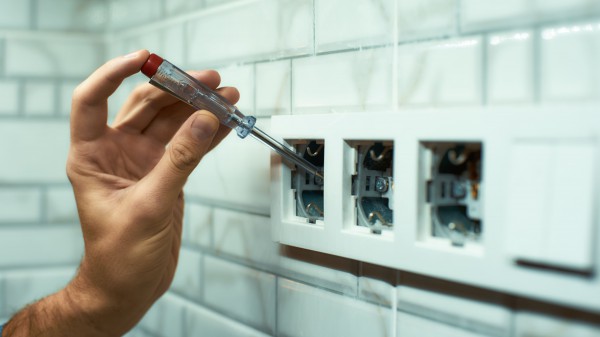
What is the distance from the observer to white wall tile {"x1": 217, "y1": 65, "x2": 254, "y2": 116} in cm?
78

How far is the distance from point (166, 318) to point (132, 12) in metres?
0.55

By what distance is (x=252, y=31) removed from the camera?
2.54 feet

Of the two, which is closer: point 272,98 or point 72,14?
point 272,98

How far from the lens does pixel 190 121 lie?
0.62m

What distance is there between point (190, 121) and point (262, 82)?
6.3 inches

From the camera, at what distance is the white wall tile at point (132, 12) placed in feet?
3.34

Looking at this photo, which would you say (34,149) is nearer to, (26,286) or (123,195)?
(26,286)

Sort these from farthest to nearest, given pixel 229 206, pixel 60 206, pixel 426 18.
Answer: pixel 60 206 → pixel 229 206 → pixel 426 18

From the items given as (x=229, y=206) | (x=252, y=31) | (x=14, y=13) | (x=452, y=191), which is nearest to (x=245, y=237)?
(x=229, y=206)

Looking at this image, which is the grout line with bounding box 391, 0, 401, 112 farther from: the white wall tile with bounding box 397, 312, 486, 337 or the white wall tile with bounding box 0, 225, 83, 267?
the white wall tile with bounding box 0, 225, 83, 267

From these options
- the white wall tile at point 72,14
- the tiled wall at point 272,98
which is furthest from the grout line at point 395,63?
the white wall tile at point 72,14

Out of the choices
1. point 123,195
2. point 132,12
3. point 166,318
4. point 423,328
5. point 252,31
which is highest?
point 132,12

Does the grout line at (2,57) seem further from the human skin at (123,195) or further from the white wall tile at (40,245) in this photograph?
the human skin at (123,195)

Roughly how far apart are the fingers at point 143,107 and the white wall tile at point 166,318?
317 millimetres
